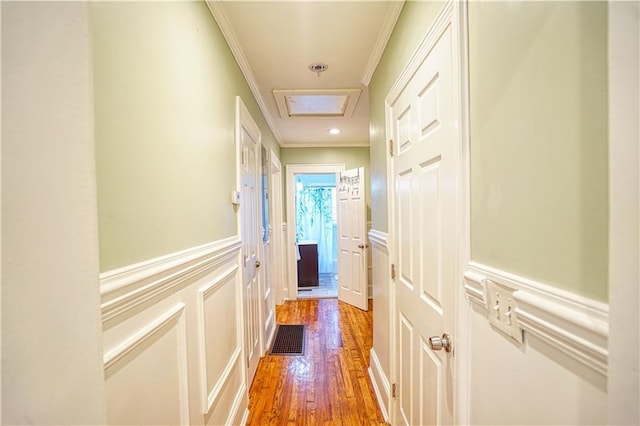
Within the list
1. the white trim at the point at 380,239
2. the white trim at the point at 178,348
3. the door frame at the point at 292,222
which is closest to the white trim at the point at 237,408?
the white trim at the point at 178,348

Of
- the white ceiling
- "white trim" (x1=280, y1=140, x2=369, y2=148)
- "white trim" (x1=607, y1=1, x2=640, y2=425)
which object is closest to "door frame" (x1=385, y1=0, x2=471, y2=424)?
"white trim" (x1=607, y1=1, x2=640, y2=425)

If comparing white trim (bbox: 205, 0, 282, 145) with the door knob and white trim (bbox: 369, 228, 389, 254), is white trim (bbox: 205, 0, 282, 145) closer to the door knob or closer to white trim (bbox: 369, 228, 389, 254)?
white trim (bbox: 369, 228, 389, 254)

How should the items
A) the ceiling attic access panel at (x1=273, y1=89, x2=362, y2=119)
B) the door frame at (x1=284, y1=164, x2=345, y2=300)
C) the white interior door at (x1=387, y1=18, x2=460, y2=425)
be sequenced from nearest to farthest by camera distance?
the white interior door at (x1=387, y1=18, x2=460, y2=425) < the ceiling attic access panel at (x1=273, y1=89, x2=362, y2=119) < the door frame at (x1=284, y1=164, x2=345, y2=300)

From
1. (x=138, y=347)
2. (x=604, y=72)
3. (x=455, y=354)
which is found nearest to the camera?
(x=604, y=72)

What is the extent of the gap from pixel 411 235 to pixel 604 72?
3.23ft

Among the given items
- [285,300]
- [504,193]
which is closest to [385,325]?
[504,193]

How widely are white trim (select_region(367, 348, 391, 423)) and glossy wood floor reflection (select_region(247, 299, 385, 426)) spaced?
37 mm

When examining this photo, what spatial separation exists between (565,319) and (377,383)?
6.16 feet

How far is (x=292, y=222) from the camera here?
4348 millimetres

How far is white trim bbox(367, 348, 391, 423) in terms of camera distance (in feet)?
5.90

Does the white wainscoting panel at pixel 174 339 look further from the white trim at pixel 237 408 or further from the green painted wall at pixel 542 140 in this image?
the green painted wall at pixel 542 140

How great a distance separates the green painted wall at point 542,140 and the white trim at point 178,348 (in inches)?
39.3

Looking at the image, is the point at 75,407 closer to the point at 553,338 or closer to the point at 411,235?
the point at 553,338

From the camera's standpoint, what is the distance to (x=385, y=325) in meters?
1.89
